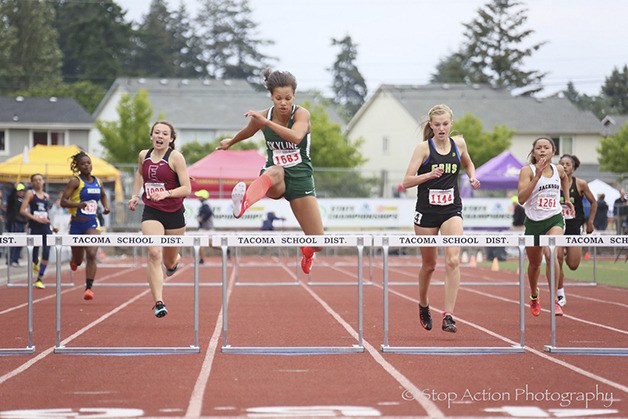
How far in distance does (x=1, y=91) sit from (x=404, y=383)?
253 feet

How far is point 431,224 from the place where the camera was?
31.5ft

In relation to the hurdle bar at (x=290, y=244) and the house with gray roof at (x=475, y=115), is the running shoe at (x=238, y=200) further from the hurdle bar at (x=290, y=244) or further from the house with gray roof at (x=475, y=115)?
the house with gray roof at (x=475, y=115)

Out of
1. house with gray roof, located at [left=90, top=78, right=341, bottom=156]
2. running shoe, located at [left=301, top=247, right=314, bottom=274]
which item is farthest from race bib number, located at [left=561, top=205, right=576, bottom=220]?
house with gray roof, located at [left=90, top=78, right=341, bottom=156]

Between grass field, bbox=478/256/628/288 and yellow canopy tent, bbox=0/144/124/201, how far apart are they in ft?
38.1

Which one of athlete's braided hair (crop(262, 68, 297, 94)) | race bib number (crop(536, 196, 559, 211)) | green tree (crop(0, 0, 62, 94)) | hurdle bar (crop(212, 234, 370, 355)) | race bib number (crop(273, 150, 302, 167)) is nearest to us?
athlete's braided hair (crop(262, 68, 297, 94))

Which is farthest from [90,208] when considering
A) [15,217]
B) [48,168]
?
[48,168]

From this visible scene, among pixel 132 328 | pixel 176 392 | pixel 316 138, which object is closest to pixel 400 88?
pixel 316 138

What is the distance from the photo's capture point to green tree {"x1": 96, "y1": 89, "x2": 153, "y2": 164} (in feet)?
171

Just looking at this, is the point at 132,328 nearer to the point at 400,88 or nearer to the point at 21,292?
the point at 21,292

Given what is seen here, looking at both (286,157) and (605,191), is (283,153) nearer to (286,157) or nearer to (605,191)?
(286,157)

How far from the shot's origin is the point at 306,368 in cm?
819

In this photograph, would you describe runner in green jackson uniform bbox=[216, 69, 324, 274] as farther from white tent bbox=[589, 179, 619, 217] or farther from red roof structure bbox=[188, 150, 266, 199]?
white tent bbox=[589, 179, 619, 217]

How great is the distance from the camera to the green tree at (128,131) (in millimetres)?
52094

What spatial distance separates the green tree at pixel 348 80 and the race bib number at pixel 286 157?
10553 centimetres
